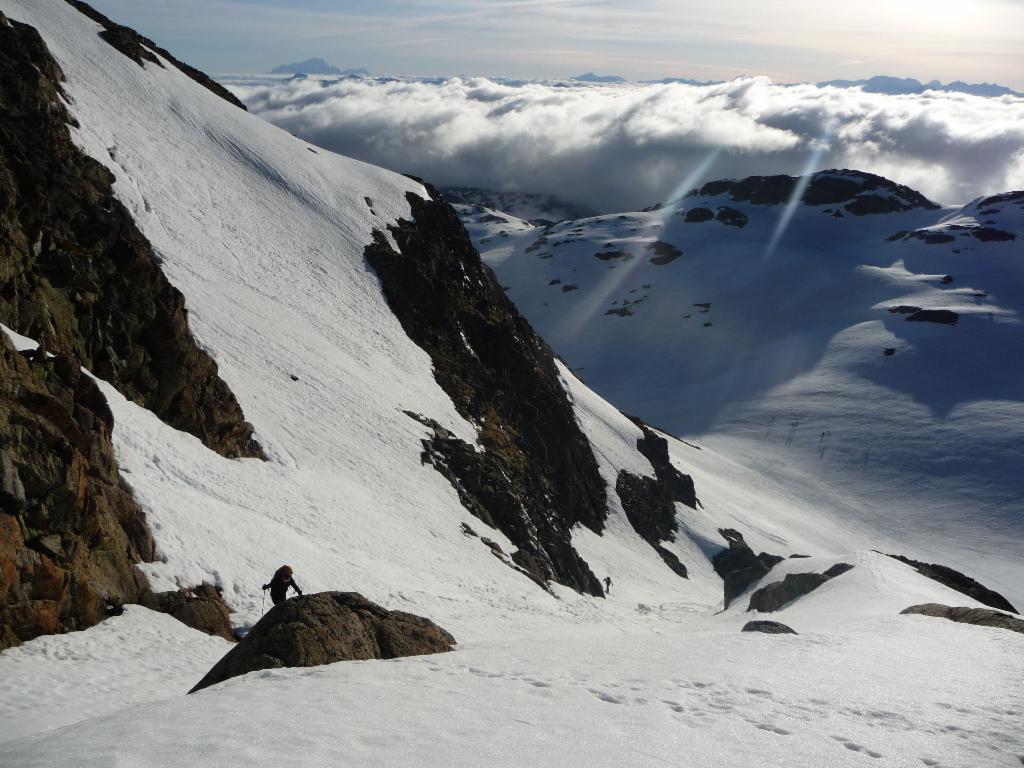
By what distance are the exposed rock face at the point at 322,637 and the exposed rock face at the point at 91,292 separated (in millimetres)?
15466

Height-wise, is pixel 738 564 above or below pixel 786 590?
below

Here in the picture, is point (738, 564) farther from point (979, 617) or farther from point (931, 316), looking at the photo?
point (931, 316)

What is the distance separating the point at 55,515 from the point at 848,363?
453 feet

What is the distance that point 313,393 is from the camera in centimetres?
3812

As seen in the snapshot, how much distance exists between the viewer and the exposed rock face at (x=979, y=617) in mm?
20406

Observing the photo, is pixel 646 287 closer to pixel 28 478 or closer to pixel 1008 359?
pixel 1008 359

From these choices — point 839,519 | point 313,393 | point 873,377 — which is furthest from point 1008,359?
point 313,393

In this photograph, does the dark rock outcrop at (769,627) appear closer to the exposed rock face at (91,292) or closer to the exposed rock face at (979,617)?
the exposed rock face at (979,617)

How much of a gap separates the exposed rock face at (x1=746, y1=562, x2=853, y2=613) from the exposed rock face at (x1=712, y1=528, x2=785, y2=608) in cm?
601

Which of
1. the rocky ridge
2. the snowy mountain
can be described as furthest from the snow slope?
the rocky ridge

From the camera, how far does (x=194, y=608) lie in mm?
17328

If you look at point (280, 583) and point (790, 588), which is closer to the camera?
point (280, 583)

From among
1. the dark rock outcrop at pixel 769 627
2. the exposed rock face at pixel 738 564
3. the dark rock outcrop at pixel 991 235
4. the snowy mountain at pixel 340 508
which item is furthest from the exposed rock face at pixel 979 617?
the dark rock outcrop at pixel 991 235

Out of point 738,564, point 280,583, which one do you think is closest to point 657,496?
point 738,564
